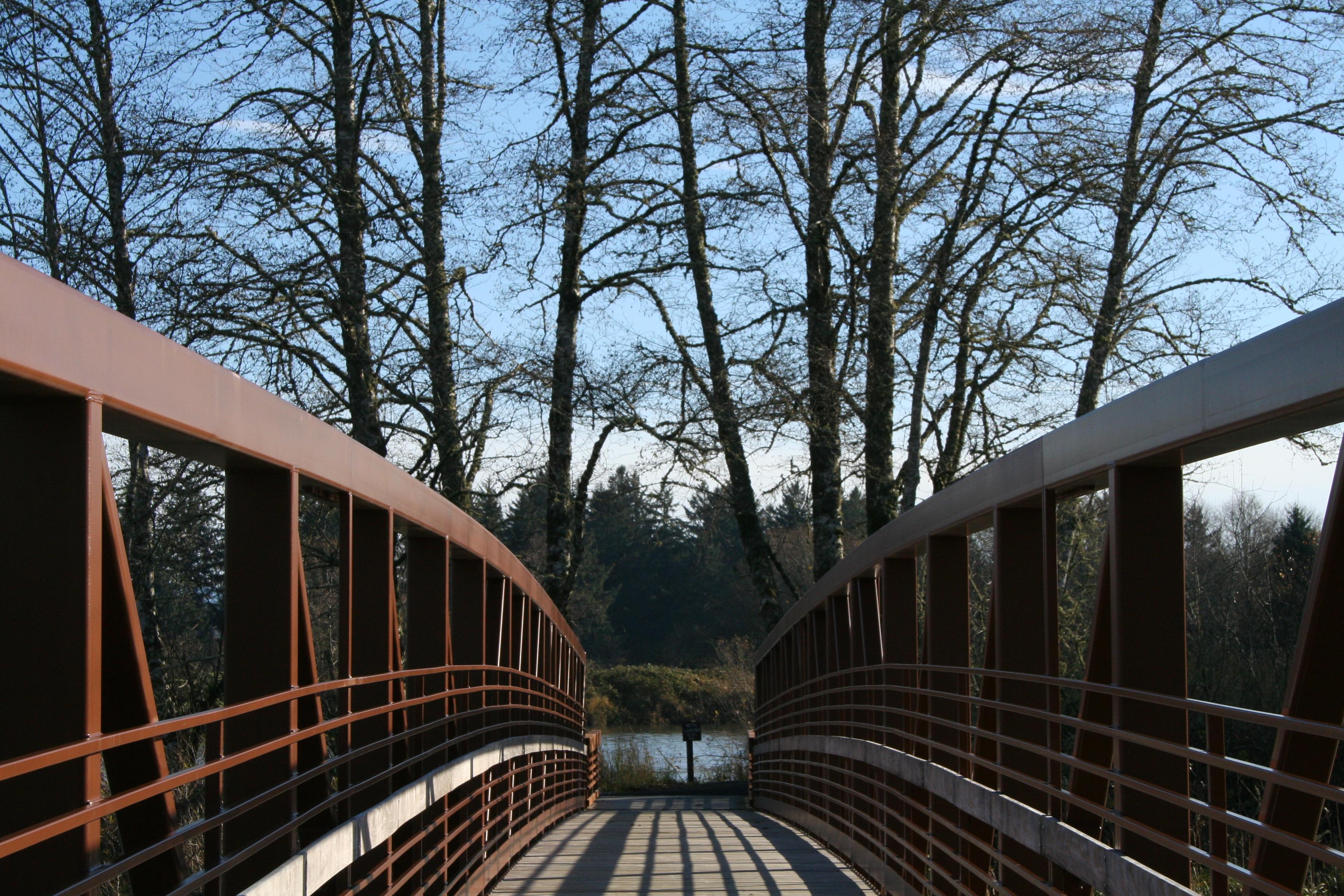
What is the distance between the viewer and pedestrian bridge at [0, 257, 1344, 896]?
2994 mm

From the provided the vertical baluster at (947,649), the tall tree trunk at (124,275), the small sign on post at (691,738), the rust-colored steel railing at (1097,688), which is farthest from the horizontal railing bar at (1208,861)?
the small sign on post at (691,738)

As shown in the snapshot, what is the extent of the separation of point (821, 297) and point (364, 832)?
40.4 feet

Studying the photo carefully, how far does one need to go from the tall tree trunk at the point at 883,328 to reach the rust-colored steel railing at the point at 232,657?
24.8 feet

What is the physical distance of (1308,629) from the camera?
3191 millimetres

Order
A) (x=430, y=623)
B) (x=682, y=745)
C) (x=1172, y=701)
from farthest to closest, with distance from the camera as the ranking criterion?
(x=682, y=745)
(x=430, y=623)
(x=1172, y=701)

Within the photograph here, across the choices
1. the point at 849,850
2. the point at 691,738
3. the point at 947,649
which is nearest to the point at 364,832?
the point at 947,649

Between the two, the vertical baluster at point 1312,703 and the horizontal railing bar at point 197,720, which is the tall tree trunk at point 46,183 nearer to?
the horizontal railing bar at point 197,720

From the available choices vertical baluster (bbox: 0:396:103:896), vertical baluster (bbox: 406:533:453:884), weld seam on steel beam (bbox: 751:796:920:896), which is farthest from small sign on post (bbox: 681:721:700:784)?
vertical baluster (bbox: 0:396:103:896)

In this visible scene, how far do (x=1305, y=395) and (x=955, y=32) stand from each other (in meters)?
11.6

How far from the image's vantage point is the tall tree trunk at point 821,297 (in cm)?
1529

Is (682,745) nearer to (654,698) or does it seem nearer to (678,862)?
(654,698)

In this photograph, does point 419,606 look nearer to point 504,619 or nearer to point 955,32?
point 504,619

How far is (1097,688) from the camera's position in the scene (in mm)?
4082

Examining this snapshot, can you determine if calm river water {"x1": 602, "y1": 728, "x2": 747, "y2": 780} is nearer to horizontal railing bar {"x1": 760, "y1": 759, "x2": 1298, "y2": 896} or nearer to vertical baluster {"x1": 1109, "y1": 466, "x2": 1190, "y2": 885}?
vertical baluster {"x1": 1109, "y1": 466, "x2": 1190, "y2": 885}
